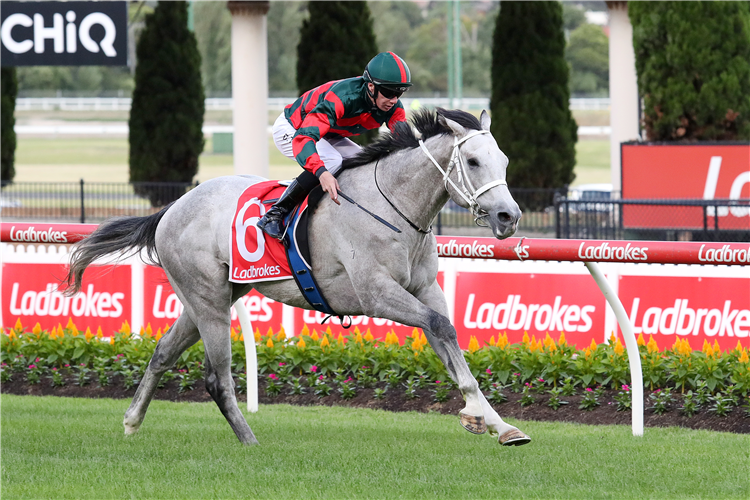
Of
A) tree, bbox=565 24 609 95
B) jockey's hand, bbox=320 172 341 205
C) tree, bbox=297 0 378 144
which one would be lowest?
jockey's hand, bbox=320 172 341 205

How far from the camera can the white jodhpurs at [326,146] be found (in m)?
5.38

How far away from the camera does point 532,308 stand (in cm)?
757

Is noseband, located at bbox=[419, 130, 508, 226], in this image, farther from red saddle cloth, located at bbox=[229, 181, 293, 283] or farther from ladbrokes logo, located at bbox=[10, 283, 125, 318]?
ladbrokes logo, located at bbox=[10, 283, 125, 318]

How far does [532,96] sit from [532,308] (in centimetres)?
1129

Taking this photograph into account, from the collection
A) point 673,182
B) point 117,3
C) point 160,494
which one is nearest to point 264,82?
point 673,182

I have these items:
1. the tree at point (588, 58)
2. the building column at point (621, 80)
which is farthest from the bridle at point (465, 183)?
the tree at point (588, 58)

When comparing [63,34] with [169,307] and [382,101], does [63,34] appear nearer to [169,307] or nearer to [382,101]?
[169,307]

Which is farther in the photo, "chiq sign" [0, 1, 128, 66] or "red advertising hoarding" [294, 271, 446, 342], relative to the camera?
"chiq sign" [0, 1, 128, 66]

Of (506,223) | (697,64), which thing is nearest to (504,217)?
(506,223)

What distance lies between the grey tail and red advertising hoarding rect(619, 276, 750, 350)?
3.50 metres

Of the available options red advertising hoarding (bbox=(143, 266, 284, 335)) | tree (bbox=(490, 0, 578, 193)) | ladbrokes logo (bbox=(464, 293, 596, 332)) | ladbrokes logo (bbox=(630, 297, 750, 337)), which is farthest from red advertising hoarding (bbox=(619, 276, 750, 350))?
tree (bbox=(490, 0, 578, 193))

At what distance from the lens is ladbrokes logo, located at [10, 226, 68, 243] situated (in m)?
6.84

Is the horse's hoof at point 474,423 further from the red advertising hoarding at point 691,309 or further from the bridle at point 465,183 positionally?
the red advertising hoarding at point 691,309

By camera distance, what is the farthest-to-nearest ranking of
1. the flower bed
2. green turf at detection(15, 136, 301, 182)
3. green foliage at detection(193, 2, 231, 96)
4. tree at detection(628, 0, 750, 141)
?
1. green foliage at detection(193, 2, 231, 96)
2. green turf at detection(15, 136, 301, 182)
3. tree at detection(628, 0, 750, 141)
4. the flower bed
